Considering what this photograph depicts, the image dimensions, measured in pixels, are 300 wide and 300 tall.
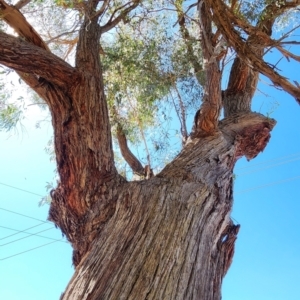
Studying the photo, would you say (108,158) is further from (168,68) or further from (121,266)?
(168,68)

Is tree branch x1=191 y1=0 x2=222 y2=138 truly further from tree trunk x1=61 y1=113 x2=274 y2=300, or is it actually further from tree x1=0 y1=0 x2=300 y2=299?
tree trunk x1=61 y1=113 x2=274 y2=300

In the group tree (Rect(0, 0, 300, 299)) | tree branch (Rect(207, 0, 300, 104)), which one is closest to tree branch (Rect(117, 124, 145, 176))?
tree (Rect(0, 0, 300, 299))

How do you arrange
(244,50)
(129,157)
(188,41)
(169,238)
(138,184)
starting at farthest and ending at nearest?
(188,41)
(129,157)
(244,50)
(138,184)
(169,238)

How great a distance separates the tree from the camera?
1791 mm

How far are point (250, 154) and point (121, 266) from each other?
2.22m

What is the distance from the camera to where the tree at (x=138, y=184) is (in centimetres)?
179

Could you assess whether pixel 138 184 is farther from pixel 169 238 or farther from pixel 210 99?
pixel 210 99

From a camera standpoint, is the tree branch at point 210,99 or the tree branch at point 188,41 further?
the tree branch at point 188,41

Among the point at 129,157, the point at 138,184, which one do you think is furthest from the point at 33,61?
the point at 129,157

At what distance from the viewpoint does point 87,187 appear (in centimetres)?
243

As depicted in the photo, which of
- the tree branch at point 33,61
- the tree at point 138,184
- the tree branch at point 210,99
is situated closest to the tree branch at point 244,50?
the tree at point 138,184

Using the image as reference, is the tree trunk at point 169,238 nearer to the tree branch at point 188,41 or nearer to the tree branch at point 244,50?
the tree branch at point 244,50

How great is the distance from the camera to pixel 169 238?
1932mm

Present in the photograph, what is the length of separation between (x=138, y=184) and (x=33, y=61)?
1005 mm
